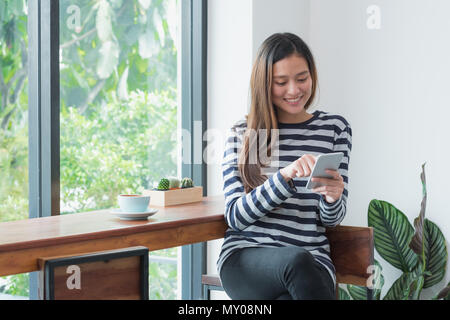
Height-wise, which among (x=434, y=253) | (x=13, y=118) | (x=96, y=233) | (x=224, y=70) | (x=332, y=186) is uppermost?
(x=224, y=70)

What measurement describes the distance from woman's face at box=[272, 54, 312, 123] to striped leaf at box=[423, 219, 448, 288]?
3.76ft

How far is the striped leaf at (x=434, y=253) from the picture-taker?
2.71 metres

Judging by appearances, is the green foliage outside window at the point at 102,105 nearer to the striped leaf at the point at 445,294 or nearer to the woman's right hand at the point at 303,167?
the woman's right hand at the point at 303,167

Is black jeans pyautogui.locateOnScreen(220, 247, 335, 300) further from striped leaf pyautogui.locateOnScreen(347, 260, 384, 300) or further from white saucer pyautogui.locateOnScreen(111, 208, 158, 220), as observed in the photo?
striped leaf pyautogui.locateOnScreen(347, 260, 384, 300)

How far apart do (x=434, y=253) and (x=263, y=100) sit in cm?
131

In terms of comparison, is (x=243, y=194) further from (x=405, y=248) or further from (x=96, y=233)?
(x=405, y=248)

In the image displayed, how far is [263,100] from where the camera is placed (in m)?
1.94

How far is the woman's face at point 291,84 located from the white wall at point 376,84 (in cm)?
84

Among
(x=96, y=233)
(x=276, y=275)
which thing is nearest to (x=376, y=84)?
(x=276, y=275)

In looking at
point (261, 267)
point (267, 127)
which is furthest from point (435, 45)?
point (261, 267)

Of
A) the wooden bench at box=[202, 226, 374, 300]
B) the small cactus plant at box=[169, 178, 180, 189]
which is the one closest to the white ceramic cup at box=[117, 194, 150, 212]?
the small cactus plant at box=[169, 178, 180, 189]

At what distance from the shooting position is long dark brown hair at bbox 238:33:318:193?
6.25 feet

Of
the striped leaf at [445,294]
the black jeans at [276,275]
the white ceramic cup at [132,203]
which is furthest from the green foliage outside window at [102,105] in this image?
the striped leaf at [445,294]

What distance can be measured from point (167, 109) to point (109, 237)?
4.20ft
